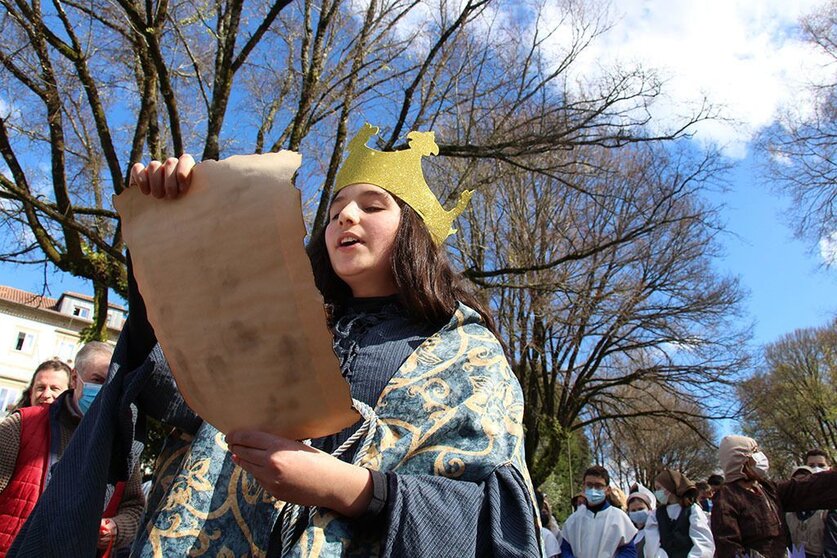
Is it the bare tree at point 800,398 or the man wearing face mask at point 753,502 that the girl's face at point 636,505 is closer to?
the man wearing face mask at point 753,502

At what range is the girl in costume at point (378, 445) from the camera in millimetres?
1069

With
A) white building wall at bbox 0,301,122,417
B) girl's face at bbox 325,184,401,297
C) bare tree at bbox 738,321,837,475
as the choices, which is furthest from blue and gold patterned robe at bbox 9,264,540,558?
white building wall at bbox 0,301,122,417

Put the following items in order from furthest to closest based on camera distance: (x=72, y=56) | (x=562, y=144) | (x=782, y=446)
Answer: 1. (x=782, y=446)
2. (x=562, y=144)
3. (x=72, y=56)

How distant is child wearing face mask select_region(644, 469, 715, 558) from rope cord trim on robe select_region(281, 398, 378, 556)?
17.2 ft

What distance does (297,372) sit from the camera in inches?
37.9

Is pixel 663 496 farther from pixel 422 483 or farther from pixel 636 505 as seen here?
pixel 422 483

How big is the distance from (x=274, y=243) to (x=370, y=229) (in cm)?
79

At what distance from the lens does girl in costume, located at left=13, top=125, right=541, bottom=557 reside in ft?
3.51

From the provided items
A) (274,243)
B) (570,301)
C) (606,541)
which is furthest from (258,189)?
(570,301)

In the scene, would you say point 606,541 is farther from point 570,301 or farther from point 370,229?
point 370,229

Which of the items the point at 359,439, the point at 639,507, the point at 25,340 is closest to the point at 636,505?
the point at 639,507

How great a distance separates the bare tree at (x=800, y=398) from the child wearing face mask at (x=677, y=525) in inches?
1104

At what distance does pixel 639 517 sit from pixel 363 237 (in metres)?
8.92

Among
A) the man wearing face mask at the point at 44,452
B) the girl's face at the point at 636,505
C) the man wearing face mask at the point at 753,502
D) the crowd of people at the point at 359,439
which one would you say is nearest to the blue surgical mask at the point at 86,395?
the man wearing face mask at the point at 44,452
